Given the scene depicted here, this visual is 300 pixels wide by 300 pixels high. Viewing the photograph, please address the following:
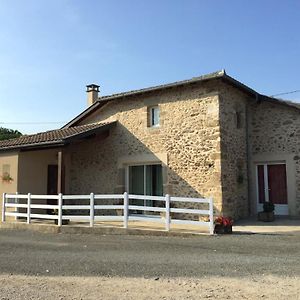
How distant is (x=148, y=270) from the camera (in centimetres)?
679

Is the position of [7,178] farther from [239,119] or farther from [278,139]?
[278,139]

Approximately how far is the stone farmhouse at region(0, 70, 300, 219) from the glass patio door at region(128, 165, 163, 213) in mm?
38

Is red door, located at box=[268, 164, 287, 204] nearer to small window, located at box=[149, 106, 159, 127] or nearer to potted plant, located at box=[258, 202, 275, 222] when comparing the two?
potted plant, located at box=[258, 202, 275, 222]

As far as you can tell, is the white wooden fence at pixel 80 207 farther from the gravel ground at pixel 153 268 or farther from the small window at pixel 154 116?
the small window at pixel 154 116

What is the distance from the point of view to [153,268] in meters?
6.94

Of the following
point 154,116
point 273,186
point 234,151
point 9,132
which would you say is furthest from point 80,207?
point 9,132

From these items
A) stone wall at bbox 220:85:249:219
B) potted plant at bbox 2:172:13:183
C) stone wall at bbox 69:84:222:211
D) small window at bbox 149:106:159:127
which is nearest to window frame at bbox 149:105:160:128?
small window at bbox 149:106:159:127

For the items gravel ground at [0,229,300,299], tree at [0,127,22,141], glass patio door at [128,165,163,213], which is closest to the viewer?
gravel ground at [0,229,300,299]

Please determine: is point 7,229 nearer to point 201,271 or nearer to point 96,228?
point 96,228

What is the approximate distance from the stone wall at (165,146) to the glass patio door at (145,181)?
1.25 feet

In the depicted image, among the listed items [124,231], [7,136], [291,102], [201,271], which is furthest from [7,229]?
[7,136]

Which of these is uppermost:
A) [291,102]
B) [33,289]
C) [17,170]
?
[291,102]

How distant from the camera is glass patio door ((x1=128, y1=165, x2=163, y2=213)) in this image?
15325 millimetres

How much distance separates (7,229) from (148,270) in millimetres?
8263
